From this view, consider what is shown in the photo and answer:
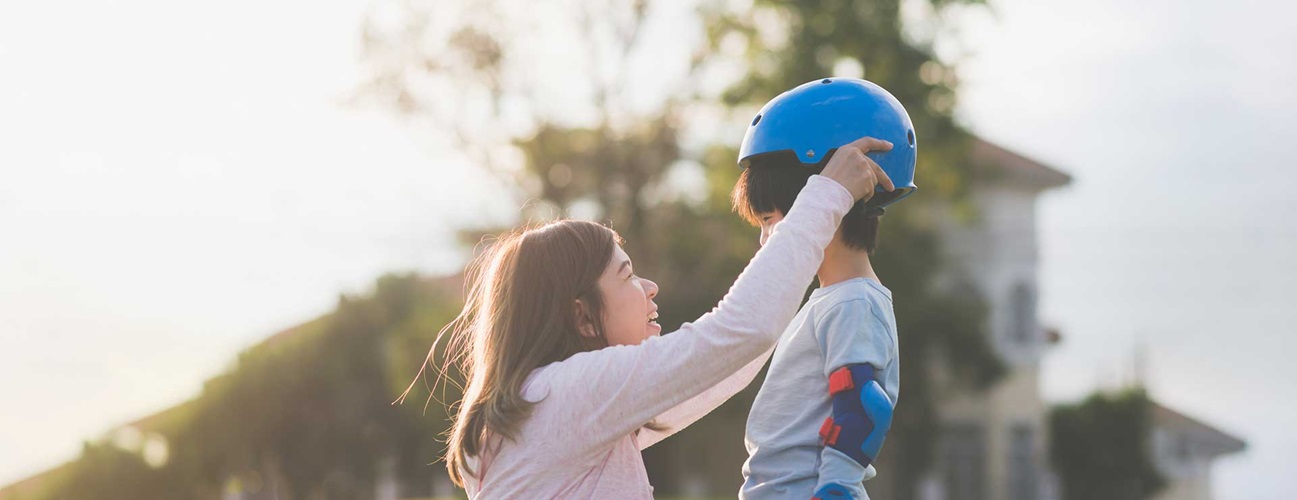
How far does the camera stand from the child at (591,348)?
3.39 metres

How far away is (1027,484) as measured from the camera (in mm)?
38812

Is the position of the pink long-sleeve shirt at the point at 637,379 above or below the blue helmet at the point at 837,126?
below

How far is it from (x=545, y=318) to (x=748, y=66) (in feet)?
82.4

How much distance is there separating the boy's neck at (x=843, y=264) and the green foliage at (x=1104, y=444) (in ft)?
126

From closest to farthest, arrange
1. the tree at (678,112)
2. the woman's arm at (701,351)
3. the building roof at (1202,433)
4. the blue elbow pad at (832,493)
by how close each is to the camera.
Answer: the woman's arm at (701,351) → the blue elbow pad at (832,493) → the tree at (678,112) → the building roof at (1202,433)

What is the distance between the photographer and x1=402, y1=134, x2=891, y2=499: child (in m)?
3.39

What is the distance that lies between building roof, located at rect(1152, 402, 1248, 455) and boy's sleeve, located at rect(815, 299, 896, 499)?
4657 cm

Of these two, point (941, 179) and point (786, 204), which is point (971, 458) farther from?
point (786, 204)

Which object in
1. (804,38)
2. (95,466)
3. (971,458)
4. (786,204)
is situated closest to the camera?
(786,204)

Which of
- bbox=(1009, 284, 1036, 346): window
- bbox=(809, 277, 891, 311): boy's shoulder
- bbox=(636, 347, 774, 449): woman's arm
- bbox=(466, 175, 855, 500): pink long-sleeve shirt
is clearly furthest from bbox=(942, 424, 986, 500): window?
bbox=(466, 175, 855, 500): pink long-sleeve shirt

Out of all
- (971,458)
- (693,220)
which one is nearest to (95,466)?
(693,220)

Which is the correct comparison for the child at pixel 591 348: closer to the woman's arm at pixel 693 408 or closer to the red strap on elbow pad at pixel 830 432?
the woman's arm at pixel 693 408

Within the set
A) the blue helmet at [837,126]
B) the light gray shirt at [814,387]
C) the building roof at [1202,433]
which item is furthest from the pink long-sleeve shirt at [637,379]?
the building roof at [1202,433]

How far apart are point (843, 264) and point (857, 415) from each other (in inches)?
22.9
